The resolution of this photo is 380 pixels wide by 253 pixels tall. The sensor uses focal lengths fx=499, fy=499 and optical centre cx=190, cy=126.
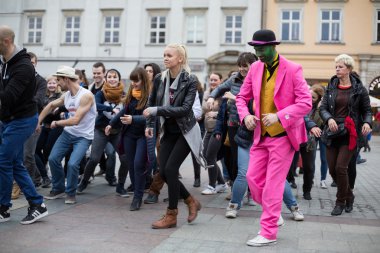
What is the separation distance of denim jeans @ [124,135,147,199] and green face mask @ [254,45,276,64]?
7.72 feet

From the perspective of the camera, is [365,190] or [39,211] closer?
[39,211]

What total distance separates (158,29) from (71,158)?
2597 cm

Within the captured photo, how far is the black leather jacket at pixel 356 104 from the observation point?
245 inches

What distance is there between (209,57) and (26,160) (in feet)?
78.8

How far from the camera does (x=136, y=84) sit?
6.62m

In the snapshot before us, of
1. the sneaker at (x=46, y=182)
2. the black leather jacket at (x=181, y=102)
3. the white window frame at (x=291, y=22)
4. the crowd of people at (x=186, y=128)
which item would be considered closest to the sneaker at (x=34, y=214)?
the crowd of people at (x=186, y=128)

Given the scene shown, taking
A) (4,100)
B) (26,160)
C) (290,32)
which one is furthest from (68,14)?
(4,100)

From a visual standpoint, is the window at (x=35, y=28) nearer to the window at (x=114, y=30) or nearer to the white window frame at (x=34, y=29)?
the white window frame at (x=34, y=29)

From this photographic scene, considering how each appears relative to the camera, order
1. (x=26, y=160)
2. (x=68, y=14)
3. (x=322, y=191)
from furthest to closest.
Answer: (x=68, y=14) < (x=322, y=191) < (x=26, y=160)

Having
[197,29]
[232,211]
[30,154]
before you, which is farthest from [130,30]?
[232,211]

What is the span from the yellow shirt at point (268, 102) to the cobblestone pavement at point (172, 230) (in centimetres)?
107

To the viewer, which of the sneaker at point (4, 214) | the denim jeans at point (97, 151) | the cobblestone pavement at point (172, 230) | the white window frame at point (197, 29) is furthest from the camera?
the white window frame at point (197, 29)

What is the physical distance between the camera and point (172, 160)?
5211 millimetres

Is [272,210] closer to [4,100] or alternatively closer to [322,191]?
[4,100]
